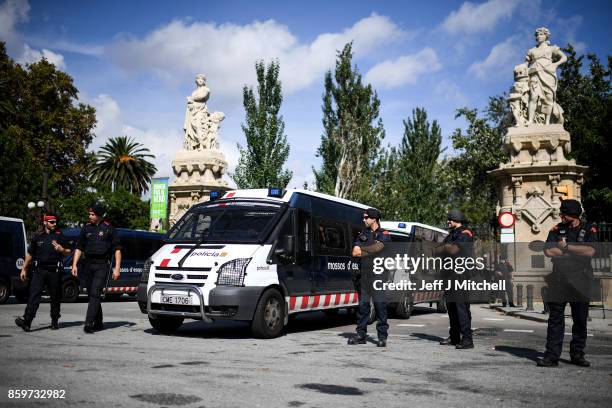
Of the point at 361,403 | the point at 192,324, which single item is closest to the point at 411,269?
the point at 192,324

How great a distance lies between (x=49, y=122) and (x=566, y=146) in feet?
123

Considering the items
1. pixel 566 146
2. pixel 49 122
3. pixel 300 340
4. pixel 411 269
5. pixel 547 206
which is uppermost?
pixel 49 122

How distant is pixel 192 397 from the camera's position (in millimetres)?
5051

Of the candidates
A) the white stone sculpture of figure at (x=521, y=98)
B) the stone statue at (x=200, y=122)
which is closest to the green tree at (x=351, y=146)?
the stone statue at (x=200, y=122)

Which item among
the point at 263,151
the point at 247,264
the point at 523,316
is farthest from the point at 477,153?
the point at 247,264

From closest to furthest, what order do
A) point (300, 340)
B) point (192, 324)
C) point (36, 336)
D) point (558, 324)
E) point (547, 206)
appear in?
1. point (558, 324)
2. point (36, 336)
3. point (300, 340)
4. point (192, 324)
5. point (547, 206)

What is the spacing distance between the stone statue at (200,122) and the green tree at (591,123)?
2266 centimetres

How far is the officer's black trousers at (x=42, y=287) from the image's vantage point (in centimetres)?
968

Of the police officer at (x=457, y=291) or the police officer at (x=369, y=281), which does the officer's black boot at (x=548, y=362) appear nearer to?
the police officer at (x=457, y=291)

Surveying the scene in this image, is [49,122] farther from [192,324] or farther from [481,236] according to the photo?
[192,324]

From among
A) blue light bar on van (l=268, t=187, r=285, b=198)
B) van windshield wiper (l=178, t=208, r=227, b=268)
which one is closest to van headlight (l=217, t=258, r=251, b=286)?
van windshield wiper (l=178, t=208, r=227, b=268)

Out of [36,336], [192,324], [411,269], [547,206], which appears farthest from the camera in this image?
[547,206]

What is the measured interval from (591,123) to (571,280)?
116 feet

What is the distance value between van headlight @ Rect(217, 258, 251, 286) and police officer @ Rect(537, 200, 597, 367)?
4332 millimetres
